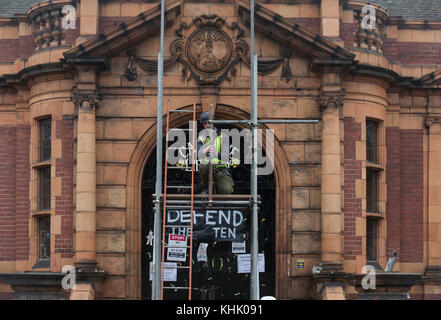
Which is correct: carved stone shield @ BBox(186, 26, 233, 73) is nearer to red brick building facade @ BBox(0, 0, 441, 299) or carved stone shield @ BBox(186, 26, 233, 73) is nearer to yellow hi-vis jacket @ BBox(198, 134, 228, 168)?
red brick building facade @ BBox(0, 0, 441, 299)

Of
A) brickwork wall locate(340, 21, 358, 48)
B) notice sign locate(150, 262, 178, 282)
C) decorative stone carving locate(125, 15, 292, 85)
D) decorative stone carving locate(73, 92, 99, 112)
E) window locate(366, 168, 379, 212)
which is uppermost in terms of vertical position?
brickwork wall locate(340, 21, 358, 48)

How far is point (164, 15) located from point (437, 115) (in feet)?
27.5

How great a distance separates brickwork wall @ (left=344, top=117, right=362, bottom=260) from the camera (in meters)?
25.4

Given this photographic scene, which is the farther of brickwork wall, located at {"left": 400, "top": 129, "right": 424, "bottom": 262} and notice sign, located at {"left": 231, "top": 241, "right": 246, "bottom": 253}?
brickwork wall, located at {"left": 400, "top": 129, "right": 424, "bottom": 262}

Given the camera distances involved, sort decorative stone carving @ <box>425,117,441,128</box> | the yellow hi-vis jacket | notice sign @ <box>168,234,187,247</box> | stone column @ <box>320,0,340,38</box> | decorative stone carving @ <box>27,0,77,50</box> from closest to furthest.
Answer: notice sign @ <box>168,234,187,247</box>
the yellow hi-vis jacket
stone column @ <box>320,0,340,38</box>
decorative stone carving @ <box>27,0,77,50</box>
decorative stone carving @ <box>425,117,441,128</box>

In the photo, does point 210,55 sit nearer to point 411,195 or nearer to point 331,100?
point 331,100

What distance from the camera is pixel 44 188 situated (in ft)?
86.9

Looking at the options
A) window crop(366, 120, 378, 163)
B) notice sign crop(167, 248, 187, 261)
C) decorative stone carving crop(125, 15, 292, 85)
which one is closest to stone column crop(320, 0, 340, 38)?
decorative stone carving crop(125, 15, 292, 85)

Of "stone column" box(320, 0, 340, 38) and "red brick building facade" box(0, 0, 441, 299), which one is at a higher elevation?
"stone column" box(320, 0, 340, 38)

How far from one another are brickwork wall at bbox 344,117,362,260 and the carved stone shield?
3580 millimetres

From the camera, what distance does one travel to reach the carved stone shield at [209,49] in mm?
25359

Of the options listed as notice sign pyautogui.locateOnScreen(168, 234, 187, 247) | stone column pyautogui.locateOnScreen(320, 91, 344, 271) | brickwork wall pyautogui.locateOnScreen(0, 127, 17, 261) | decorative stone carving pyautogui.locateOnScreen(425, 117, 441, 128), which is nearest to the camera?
notice sign pyautogui.locateOnScreen(168, 234, 187, 247)

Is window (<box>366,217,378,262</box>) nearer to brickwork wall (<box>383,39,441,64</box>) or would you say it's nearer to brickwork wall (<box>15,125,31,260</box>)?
brickwork wall (<box>383,39,441,64</box>)

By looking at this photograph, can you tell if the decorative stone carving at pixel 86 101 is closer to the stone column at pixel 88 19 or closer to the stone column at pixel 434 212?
the stone column at pixel 88 19
